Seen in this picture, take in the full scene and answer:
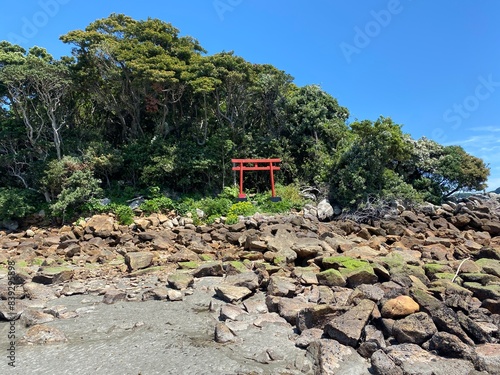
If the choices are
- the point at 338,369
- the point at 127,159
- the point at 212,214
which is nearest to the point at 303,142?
the point at 212,214

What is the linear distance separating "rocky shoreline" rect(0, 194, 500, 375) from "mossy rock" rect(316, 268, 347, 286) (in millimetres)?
22

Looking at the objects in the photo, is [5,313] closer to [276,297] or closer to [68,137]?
[276,297]

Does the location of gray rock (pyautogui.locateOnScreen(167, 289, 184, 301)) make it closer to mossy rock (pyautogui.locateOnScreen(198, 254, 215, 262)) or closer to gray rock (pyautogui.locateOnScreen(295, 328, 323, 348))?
gray rock (pyautogui.locateOnScreen(295, 328, 323, 348))

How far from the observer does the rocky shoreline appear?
192 inches

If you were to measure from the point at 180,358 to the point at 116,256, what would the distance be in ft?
27.2

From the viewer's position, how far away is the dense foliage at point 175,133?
1862 centimetres

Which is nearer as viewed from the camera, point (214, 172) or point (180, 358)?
point (180, 358)

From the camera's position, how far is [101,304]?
741cm

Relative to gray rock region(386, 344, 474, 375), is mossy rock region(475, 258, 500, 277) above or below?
above

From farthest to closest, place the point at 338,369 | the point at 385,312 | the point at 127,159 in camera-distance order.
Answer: the point at 127,159 → the point at 385,312 → the point at 338,369

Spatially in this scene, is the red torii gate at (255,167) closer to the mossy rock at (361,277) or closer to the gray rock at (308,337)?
the mossy rock at (361,277)

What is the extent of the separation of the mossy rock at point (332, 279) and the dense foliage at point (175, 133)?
10093 mm

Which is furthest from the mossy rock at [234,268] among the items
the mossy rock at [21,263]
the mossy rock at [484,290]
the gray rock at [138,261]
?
the mossy rock at [21,263]

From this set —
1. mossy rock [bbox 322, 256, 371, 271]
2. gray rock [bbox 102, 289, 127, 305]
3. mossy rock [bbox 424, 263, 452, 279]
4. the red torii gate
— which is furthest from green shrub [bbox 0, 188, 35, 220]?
mossy rock [bbox 424, 263, 452, 279]
